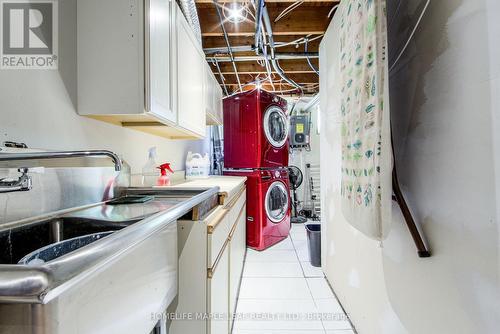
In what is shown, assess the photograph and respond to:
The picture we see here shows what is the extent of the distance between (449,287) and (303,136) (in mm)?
4052

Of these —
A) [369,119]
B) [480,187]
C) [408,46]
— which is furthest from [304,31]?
[480,187]

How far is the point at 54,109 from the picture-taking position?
106cm

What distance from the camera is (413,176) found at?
1.00 m

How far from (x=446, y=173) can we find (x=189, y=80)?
165cm

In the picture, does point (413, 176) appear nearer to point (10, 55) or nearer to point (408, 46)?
point (408, 46)

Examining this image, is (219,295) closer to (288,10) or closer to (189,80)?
(189,80)

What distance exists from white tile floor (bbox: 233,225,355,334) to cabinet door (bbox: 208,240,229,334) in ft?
1.20

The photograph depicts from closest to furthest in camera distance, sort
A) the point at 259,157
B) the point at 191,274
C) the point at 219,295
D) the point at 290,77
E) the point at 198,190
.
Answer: the point at 191,274 < the point at 219,295 < the point at 198,190 < the point at 259,157 < the point at 290,77

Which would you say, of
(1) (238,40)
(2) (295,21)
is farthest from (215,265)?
(1) (238,40)

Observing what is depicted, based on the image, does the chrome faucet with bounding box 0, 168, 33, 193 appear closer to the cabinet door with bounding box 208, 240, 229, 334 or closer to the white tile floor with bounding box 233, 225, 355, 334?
the cabinet door with bounding box 208, 240, 229, 334

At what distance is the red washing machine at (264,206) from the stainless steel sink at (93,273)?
1.73 m

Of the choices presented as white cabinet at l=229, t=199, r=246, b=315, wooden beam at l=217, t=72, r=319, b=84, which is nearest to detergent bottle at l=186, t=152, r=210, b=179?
white cabinet at l=229, t=199, r=246, b=315

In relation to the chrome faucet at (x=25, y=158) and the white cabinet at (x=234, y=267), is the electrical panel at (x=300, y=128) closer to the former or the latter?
the white cabinet at (x=234, y=267)

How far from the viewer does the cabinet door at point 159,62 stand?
3.83 feet
